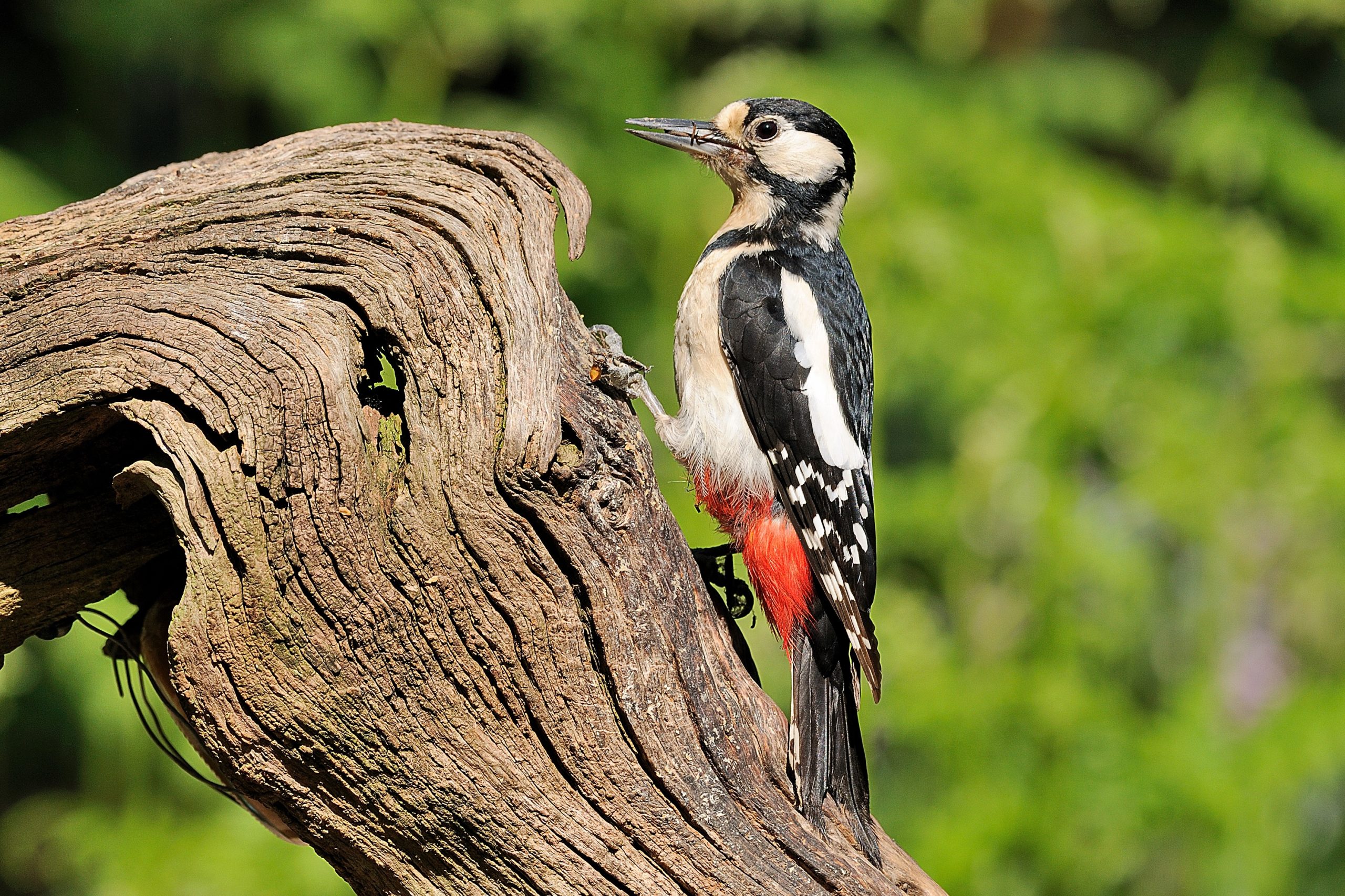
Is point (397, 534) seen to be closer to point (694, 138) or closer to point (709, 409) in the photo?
point (709, 409)

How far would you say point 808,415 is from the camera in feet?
10.5

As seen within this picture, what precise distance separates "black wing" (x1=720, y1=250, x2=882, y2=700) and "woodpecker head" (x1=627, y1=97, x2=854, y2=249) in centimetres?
20

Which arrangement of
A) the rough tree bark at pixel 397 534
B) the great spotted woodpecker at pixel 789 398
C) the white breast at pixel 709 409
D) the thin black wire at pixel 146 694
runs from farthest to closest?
1. the white breast at pixel 709 409
2. the great spotted woodpecker at pixel 789 398
3. the thin black wire at pixel 146 694
4. the rough tree bark at pixel 397 534

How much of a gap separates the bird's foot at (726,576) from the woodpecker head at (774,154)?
91 centimetres

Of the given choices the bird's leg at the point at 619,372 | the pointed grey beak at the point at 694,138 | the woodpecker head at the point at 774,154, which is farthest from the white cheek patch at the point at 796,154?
the bird's leg at the point at 619,372

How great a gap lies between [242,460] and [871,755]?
3427 millimetres

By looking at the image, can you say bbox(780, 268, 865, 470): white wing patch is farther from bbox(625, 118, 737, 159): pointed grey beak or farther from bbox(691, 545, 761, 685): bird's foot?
bbox(625, 118, 737, 159): pointed grey beak

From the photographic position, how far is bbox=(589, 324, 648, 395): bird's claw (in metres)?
2.52

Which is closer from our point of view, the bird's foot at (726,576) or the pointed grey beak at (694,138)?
the bird's foot at (726,576)

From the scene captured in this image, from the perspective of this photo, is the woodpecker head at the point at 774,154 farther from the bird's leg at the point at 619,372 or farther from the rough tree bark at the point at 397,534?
the rough tree bark at the point at 397,534

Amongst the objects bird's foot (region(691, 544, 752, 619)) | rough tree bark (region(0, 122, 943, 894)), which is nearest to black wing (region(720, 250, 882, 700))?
bird's foot (region(691, 544, 752, 619))

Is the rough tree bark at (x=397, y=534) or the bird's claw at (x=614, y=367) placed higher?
the bird's claw at (x=614, y=367)

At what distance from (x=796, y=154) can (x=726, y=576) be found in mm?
1202

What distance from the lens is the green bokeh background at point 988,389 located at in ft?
15.8
